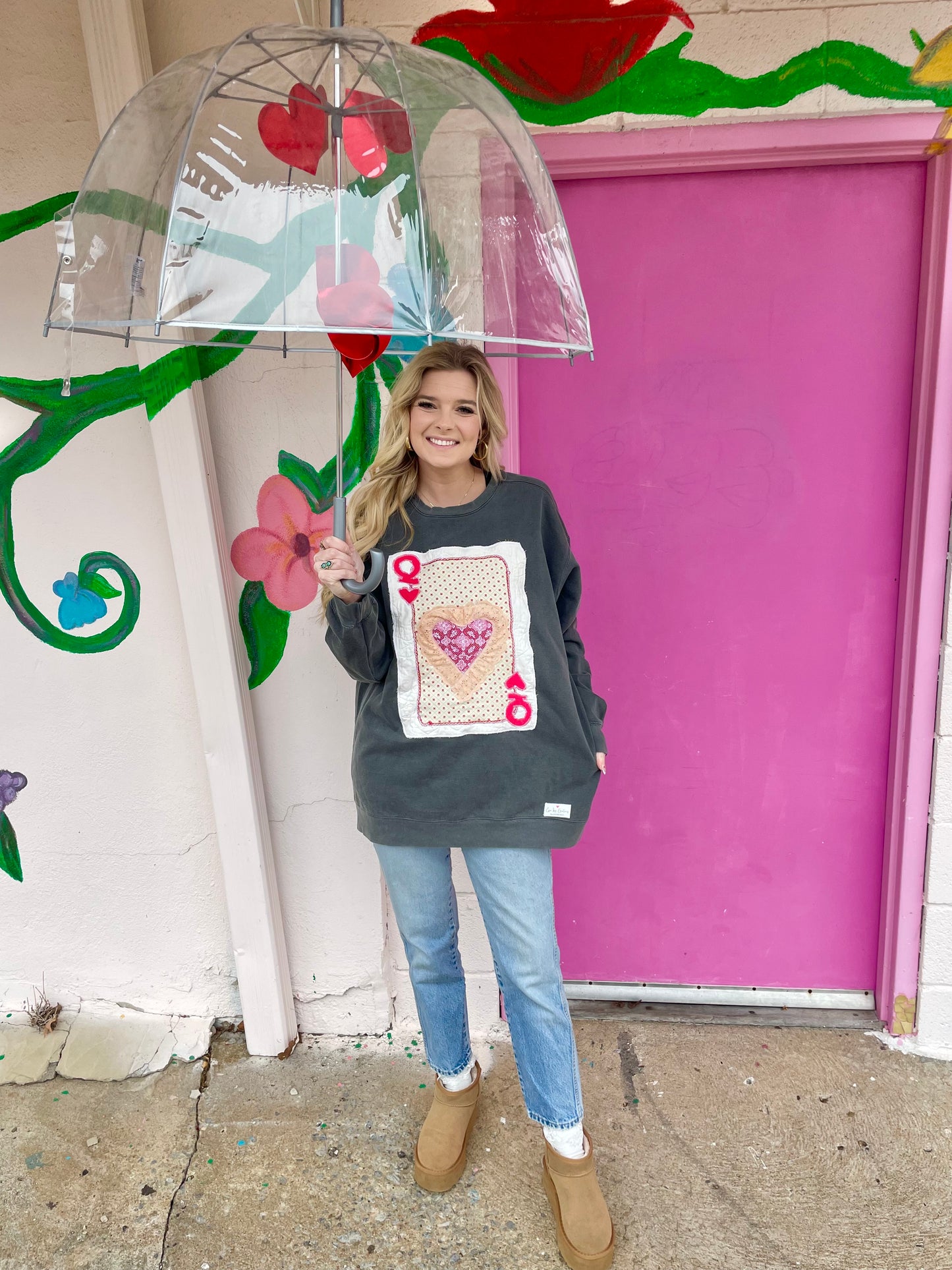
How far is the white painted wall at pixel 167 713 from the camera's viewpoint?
2248 mm

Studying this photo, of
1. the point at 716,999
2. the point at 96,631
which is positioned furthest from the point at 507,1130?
the point at 96,631

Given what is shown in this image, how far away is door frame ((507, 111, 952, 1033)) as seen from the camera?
2.24 metres

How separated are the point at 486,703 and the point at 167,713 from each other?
1171mm

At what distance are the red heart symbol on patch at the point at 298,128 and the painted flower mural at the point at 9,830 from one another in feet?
6.82

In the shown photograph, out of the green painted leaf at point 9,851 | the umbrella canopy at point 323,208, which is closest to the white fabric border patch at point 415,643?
the umbrella canopy at point 323,208

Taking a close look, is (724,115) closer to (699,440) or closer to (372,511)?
(699,440)

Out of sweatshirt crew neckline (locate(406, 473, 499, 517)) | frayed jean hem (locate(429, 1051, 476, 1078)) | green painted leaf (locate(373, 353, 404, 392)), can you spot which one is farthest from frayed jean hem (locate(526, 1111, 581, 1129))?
green painted leaf (locate(373, 353, 404, 392))

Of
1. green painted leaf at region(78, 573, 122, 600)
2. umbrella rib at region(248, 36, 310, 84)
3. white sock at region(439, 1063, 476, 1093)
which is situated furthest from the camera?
green painted leaf at region(78, 573, 122, 600)

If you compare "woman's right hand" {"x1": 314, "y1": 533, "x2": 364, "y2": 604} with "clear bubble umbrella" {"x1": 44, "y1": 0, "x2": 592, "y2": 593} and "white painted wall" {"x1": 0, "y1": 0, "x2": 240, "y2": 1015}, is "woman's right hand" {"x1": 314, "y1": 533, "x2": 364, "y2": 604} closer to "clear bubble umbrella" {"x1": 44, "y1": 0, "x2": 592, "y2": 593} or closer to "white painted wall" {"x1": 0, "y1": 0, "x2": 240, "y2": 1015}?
"clear bubble umbrella" {"x1": 44, "y1": 0, "x2": 592, "y2": 593}

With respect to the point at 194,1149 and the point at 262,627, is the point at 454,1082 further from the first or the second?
the point at 262,627

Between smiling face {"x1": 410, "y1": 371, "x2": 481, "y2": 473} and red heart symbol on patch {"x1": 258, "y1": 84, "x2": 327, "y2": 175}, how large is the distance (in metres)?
0.52

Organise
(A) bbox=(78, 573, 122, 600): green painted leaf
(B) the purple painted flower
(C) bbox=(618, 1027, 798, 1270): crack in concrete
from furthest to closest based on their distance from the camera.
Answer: (B) the purple painted flower < (A) bbox=(78, 573, 122, 600): green painted leaf < (C) bbox=(618, 1027, 798, 1270): crack in concrete

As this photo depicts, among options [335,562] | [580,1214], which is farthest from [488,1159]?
[335,562]

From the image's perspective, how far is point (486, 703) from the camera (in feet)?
6.69
